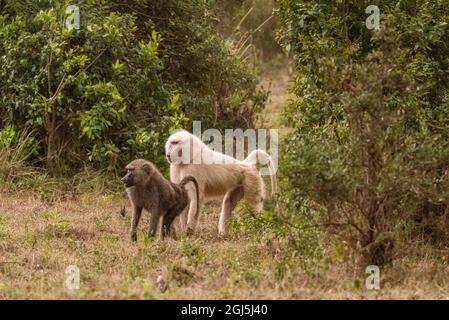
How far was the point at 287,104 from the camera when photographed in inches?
456

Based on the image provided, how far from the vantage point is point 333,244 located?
7.66m

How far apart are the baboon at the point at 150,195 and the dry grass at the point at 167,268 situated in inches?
12.2

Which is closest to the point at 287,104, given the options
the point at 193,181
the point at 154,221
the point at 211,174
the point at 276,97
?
the point at 211,174

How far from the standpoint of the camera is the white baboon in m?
9.75

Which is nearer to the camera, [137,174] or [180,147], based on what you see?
[137,174]

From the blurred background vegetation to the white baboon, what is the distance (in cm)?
56

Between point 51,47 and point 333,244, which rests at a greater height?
point 51,47

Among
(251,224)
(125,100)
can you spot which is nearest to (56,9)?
(125,100)

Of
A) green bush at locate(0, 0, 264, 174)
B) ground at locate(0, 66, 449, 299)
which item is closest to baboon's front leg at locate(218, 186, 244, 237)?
ground at locate(0, 66, 449, 299)

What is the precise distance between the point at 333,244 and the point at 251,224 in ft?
5.26

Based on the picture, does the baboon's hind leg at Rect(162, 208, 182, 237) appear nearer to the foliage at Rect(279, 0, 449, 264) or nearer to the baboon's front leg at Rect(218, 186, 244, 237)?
the baboon's front leg at Rect(218, 186, 244, 237)

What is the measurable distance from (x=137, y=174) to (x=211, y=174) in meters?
1.22

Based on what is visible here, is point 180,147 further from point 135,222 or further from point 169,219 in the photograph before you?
point 135,222
